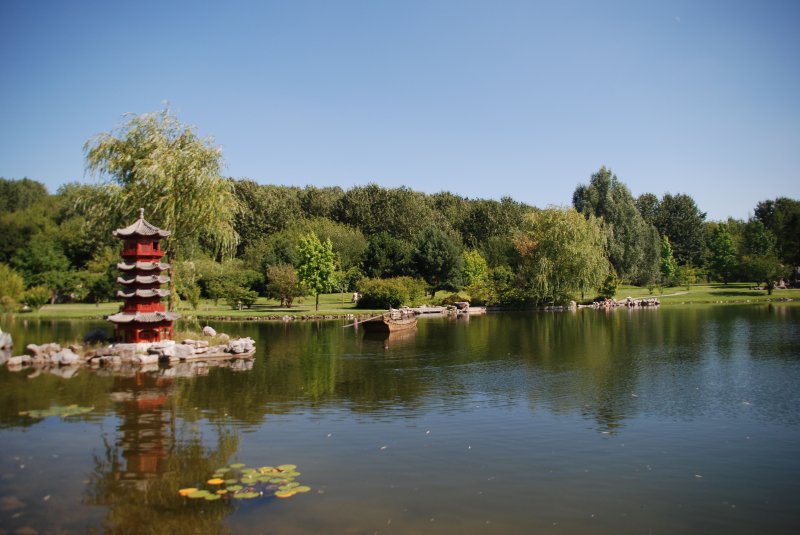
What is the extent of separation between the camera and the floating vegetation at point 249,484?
11.1 meters

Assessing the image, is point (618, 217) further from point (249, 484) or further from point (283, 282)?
point (249, 484)

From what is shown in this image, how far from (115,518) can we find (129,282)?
60.2 feet

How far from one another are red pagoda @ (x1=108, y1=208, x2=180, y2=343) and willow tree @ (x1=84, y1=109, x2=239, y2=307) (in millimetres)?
3959

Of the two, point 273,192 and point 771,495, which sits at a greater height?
point 273,192

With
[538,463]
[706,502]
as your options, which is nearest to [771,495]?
[706,502]

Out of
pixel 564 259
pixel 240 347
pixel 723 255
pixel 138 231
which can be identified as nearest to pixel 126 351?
pixel 240 347

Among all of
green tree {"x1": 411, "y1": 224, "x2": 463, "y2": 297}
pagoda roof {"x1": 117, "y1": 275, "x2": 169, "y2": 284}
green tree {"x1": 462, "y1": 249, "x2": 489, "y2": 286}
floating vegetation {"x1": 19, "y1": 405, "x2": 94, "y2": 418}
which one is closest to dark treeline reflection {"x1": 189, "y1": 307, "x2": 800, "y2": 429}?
floating vegetation {"x1": 19, "y1": 405, "x2": 94, "y2": 418}

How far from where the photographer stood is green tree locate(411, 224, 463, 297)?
6775 cm

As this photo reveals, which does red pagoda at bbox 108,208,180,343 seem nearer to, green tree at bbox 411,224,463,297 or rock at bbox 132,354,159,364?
rock at bbox 132,354,159,364

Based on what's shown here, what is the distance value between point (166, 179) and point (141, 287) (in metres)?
6.37

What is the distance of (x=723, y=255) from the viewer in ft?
281

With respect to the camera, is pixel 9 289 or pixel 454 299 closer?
pixel 9 289

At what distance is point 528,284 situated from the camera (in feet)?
213

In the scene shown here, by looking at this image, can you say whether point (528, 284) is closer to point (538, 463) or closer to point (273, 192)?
point (273, 192)
